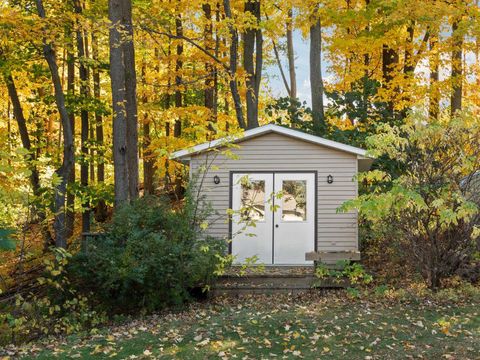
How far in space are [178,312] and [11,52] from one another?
1034 centimetres

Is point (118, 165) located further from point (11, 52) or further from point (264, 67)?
point (264, 67)

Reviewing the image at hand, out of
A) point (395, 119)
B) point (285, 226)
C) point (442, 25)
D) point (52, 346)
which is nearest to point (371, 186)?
point (395, 119)

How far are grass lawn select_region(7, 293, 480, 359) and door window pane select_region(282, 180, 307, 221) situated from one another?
133 inches

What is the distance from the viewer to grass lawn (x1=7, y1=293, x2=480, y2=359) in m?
6.83

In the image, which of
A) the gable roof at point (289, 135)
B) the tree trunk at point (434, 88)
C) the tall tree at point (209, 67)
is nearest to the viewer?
the gable roof at point (289, 135)

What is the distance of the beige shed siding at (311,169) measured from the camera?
12.6 m

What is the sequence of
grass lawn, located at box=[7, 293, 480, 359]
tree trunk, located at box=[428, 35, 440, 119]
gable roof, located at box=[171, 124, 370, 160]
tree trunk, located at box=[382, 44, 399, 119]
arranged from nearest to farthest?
1. grass lawn, located at box=[7, 293, 480, 359]
2. gable roof, located at box=[171, 124, 370, 160]
3. tree trunk, located at box=[428, 35, 440, 119]
4. tree trunk, located at box=[382, 44, 399, 119]

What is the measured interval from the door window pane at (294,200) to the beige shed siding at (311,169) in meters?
0.33

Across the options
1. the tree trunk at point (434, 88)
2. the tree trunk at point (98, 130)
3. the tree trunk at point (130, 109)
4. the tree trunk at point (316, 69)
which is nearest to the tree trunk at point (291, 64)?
the tree trunk at point (434, 88)

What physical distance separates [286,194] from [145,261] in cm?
445

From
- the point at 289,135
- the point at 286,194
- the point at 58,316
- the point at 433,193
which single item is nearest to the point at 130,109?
the point at 289,135

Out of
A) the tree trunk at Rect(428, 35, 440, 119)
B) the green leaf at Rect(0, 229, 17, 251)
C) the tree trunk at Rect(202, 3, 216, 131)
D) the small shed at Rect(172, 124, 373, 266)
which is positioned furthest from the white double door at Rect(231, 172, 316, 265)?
the green leaf at Rect(0, 229, 17, 251)

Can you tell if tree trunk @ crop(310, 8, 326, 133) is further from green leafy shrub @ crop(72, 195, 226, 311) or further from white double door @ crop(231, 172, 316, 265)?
green leafy shrub @ crop(72, 195, 226, 311)

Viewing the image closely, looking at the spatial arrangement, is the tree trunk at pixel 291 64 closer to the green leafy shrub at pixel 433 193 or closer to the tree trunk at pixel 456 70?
the tree trunk at pixel 456 70
